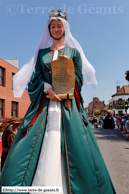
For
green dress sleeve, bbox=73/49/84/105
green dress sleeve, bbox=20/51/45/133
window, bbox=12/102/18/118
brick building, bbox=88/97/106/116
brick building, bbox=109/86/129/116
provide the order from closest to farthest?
green dress sleeve, bbox=20/51/45/133 → green dress sleeve, bbox=73/49/84/105 → window, bbox=12/102/18/118 → brick building, bbox=109/86/129/116 → brick building, bbox=88/97/106/116

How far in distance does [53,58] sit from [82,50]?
1.99 ft

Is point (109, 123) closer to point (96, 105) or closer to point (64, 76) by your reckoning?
point (64, 76)

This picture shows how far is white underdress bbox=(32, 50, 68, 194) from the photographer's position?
89.7 inches

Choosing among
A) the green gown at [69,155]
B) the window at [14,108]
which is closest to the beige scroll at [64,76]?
the green gown at [69,155]

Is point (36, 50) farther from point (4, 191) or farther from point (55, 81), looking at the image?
point (4, 191)

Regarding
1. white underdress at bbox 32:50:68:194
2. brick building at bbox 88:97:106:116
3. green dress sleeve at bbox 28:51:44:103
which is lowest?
white underdress at bbox 32:50:68:194

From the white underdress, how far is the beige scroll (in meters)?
0.35

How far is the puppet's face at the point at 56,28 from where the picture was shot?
3146 millimetres

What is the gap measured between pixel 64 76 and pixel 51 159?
1.12m

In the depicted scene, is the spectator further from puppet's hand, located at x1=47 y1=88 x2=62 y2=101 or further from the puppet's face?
puppet's hand, located at x1=47 y1=88 x2=62 y2=101

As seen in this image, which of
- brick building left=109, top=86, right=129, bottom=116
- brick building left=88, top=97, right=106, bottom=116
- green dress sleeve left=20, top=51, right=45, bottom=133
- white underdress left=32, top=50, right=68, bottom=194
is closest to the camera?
white underdress left=32, top=50, right=68, bottom=194

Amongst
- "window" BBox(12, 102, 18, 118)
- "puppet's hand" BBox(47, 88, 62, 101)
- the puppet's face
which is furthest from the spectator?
"window" BBox(12, 102, 18, 118)

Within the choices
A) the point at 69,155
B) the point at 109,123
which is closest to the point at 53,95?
the point at 69,155

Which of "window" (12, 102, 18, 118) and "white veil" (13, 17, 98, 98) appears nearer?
"white veil" (13, 17, 98, 98)
